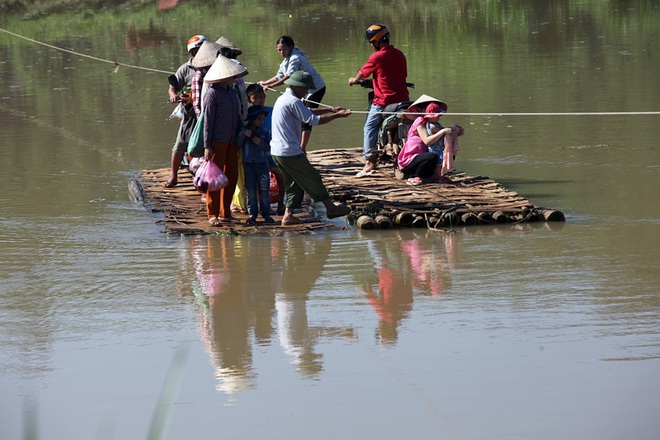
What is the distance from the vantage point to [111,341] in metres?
7.02

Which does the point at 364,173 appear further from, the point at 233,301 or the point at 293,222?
the point at 233,301

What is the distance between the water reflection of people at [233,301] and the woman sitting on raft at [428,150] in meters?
2.56

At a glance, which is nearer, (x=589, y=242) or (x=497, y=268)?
(x=497, y=268)

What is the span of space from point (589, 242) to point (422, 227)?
143 cm

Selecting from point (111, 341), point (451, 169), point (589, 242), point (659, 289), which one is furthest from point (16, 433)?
point (451, 169)

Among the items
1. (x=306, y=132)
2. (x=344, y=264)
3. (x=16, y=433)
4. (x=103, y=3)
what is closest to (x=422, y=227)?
(x=344, y=264)

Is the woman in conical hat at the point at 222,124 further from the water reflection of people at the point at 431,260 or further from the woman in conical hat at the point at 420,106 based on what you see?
the woman in conical hat at the point at 420,106

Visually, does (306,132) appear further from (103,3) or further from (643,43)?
(103,3)

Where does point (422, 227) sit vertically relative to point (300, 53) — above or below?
below

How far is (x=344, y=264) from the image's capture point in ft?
29.3

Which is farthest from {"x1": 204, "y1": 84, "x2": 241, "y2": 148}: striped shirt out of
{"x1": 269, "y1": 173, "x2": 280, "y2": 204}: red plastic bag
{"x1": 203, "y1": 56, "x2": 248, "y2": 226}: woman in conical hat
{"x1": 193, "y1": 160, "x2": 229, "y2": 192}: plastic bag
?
{"x1": 269, "y1": 173, "x2": 280, "y2": 204}: red plastic bag

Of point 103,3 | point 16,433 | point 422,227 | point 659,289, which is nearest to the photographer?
point 16,433

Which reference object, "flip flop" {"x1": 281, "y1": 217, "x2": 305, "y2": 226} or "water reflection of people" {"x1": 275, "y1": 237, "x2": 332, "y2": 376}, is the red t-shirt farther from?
"water reflection of people" {"x1": 275, "y1": 237, "x2": 332, "y2": 376}

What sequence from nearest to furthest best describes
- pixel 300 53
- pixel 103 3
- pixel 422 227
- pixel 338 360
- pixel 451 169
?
pixel 338 360, pixel 422 227, pixel 451 169, pixel 300 53, pixel 103 3
